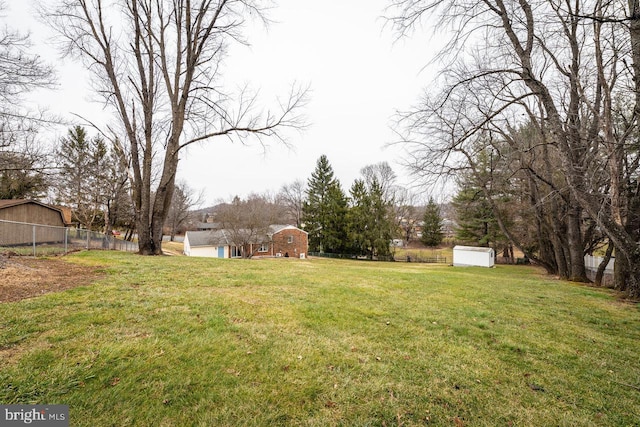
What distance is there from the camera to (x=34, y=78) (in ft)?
26.3

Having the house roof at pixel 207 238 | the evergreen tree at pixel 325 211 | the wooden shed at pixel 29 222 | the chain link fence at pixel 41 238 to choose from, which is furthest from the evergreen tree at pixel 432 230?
the wooden shed at pixel 29 222

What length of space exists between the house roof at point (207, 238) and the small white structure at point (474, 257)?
23424mm

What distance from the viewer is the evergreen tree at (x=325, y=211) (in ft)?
119

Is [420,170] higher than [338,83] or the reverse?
→ the reverse

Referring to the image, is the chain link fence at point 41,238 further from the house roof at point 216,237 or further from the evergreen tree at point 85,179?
the house roof at point 216,237

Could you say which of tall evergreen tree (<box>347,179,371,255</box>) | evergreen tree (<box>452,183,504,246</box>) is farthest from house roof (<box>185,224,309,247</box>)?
evergreen tree (<box>452,183,504,246</box>)

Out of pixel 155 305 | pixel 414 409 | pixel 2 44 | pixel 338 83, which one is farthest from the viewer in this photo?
pixel 338 83

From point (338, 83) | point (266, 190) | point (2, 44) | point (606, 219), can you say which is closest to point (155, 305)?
point (606, 219)

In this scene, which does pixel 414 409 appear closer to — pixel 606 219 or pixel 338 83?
pixel 606 219

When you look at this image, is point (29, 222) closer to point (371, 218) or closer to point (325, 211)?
point (325, 211)

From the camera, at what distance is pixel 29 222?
17828 millimetres

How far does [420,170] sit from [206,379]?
219 inches

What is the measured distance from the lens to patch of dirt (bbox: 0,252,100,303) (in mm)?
3834

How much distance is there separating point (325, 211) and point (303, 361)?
1356 inches
